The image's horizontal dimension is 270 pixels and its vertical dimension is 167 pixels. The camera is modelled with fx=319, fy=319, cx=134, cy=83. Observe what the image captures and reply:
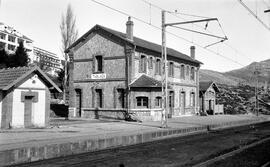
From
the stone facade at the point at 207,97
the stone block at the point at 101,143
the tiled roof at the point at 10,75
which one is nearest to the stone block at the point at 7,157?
the stone block at the point at 101,143

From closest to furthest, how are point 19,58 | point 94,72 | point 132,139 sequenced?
point 132,139
point 94,72
point 19,58

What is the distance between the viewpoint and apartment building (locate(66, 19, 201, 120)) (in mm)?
29812

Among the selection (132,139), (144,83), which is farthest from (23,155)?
(144,83)

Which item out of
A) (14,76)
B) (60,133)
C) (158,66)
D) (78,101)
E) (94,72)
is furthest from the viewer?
(158,66)

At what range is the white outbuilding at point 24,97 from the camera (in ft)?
64.6

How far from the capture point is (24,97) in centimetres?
2077

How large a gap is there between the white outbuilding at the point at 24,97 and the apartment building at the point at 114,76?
8850mm

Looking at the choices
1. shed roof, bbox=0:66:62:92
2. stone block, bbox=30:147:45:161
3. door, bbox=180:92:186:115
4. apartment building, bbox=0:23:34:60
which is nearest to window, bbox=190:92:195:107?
door, bbox=180:92:186:115

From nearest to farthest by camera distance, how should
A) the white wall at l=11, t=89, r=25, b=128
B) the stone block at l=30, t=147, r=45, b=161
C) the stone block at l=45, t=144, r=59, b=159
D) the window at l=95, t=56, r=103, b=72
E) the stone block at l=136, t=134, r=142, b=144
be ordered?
the stone block at l=30, t=147, r=45, b=161 < the stone block at l=45, t=144, r=59, b=159 < the stone block at l=136, t=134, r=142, b=144 < the white wall at l=11, t=89, r=25, b=128 < the window at l=95, t=56, r=103, b=72

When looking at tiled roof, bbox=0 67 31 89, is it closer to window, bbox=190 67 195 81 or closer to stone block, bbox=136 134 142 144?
stone block, bbox=136 134 142 144

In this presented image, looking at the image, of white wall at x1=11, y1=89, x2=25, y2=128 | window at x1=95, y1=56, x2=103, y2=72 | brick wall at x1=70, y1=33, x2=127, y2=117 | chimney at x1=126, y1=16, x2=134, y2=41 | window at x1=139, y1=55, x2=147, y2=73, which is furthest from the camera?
window at x1=95, y1=56, x2=103, y2=72

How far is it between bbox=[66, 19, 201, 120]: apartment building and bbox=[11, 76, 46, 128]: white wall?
30.9 feet

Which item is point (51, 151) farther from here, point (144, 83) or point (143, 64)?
point (143, 64)

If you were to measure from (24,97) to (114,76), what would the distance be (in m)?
11.6
